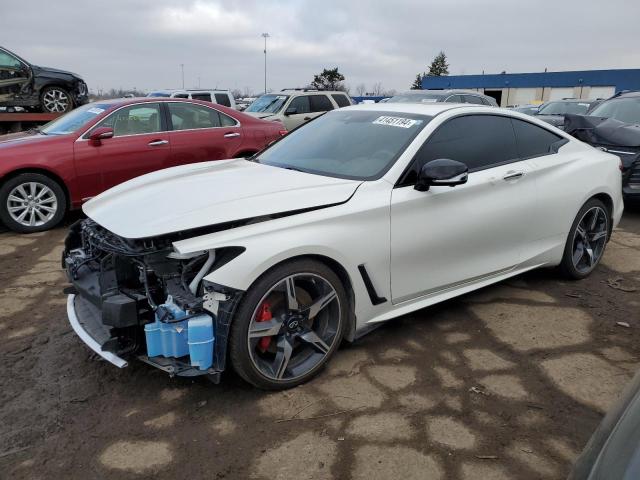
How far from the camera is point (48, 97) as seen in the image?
11188 millimetres

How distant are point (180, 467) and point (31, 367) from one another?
1.44 m

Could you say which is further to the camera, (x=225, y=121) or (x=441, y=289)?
(x=225, y=121)

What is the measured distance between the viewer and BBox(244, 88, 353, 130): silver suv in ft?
43.3

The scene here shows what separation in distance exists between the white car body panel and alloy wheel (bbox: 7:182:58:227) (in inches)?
125

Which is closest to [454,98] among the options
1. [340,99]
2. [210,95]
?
[340,99]

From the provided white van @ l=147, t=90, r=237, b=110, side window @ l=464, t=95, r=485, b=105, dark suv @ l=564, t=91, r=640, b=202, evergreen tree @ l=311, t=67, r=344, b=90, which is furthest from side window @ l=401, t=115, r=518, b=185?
evergreen tree @ l=311, t=67, r=344, b=90

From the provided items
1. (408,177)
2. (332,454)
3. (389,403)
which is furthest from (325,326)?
(408,177)

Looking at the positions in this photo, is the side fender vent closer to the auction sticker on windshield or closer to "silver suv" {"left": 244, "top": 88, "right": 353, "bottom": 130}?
the auction sticker on windshield

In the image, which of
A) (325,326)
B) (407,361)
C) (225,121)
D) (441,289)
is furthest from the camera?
(225,121)

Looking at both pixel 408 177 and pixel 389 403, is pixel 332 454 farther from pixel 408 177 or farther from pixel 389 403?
pixel 408 177

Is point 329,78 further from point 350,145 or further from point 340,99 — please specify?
point 350,145

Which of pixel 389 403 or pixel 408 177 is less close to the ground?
pixel 408 177

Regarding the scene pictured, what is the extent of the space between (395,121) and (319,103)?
10394 millimetres

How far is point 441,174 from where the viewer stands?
3.18m
